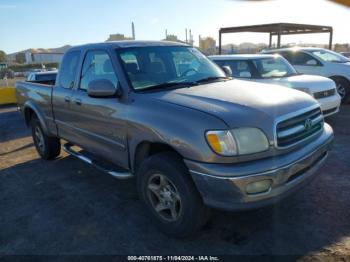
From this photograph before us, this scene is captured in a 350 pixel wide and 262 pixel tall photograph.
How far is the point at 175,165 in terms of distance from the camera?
3150 millimetres

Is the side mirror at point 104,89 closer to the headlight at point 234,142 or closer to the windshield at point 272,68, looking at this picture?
the headlight at point 234,142

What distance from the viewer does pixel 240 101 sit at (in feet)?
10.8

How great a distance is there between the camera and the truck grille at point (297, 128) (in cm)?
308

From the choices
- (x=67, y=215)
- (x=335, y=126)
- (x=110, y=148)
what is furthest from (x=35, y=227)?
Answer: (x=335, y=126)

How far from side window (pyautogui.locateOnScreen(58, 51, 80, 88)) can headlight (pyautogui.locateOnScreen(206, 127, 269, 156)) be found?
8.83ft

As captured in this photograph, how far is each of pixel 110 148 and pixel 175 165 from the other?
125cm

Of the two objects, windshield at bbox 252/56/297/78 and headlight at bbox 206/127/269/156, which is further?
windshield at bbox 252/56/297/78

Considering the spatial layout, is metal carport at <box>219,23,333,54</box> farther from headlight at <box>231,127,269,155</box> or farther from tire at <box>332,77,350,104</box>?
headlight at <box>231,127,269,155</box>

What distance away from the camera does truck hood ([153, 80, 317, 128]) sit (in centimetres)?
300

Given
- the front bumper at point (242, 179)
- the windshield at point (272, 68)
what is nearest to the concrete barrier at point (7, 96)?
the windshield at point (272, 68)

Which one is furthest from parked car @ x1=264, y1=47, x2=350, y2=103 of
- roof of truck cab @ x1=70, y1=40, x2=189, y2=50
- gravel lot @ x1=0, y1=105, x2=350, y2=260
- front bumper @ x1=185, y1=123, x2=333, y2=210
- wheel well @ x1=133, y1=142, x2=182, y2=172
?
wheel well @ x1=133, y1=142, x2=182, y2=172

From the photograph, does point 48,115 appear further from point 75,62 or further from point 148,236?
point 148,236

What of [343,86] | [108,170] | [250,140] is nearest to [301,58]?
[343,86]

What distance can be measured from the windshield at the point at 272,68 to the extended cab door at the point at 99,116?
4433 millimetres
